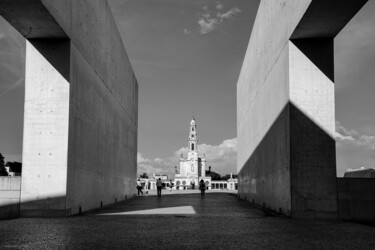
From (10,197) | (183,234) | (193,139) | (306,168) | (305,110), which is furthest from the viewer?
(193,139)

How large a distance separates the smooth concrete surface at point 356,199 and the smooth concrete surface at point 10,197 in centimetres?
884

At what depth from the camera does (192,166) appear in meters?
139

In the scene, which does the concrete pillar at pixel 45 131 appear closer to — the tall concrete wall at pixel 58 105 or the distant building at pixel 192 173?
the tall concrete wall at pixel 58 105

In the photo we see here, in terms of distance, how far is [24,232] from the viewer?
919 centimetres

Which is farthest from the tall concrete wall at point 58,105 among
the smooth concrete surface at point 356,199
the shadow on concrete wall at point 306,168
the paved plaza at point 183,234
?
the smooth concrete surface at point 356,199

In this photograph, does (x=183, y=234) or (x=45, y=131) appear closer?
(x=183, y=234)

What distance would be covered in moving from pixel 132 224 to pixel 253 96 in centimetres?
1305

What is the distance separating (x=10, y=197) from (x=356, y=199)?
9436mm

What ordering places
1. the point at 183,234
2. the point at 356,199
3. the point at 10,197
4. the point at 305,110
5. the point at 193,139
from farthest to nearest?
1. the point at 193,139
2. the point at 305,110
3. the point at 10,197
4. the point at 356,199
5. the point at 183,234

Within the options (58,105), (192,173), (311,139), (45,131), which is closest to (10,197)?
(45,131)

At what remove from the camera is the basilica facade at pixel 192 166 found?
13600 cm

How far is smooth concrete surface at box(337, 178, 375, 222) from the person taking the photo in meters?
12.5

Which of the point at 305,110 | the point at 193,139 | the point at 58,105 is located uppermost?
the point at 193,139

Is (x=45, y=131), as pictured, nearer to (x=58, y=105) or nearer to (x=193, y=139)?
(x=58, y=105)
